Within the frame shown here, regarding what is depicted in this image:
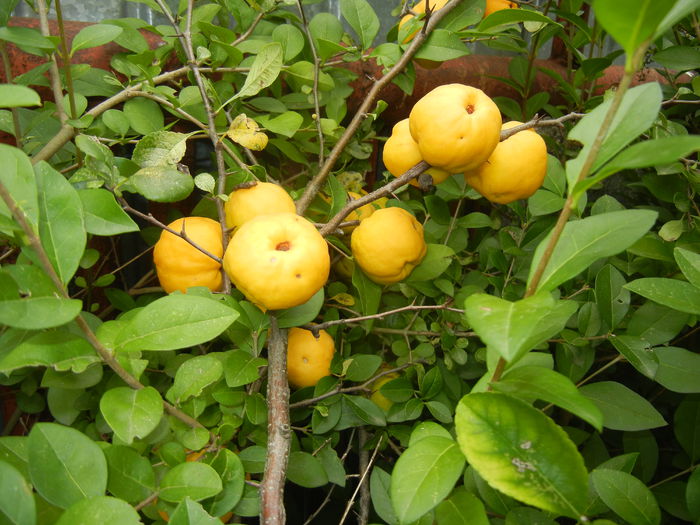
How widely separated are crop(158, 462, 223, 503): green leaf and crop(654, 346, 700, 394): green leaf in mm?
683

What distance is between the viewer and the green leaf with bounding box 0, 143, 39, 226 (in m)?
0.60

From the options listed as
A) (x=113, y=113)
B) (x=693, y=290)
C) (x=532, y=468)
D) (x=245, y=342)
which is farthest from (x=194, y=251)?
(x=693, y=290)

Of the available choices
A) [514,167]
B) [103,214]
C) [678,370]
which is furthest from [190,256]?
[678,370]

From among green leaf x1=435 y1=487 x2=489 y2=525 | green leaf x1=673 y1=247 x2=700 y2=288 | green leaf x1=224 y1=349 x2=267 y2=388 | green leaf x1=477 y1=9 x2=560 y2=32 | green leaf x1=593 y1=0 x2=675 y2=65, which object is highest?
green leaf x1=593 y1=0 x2=675 y2=65

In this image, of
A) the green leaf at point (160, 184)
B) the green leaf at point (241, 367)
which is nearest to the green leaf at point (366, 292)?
the green leaf at point (241, 367)

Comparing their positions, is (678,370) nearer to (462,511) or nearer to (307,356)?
(462,511)

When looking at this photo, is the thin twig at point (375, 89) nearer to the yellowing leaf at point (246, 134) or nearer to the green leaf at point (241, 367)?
the yellowing leaf at point (246, 134)

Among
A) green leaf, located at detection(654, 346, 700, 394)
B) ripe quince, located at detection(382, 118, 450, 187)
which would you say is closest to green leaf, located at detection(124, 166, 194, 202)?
ripe quince, located at detection(382, 118, 450, 187)

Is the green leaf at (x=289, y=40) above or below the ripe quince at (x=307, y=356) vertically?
above

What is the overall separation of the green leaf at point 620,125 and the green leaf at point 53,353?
1.87 ft

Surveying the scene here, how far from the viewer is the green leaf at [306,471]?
0.90 metres

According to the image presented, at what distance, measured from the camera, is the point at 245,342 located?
90cm

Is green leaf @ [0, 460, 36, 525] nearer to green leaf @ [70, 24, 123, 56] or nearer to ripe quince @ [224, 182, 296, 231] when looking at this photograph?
ripe quince @ [224, 182, 296, 231]

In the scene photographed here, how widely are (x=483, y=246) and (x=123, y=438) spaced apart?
0.90 meters
